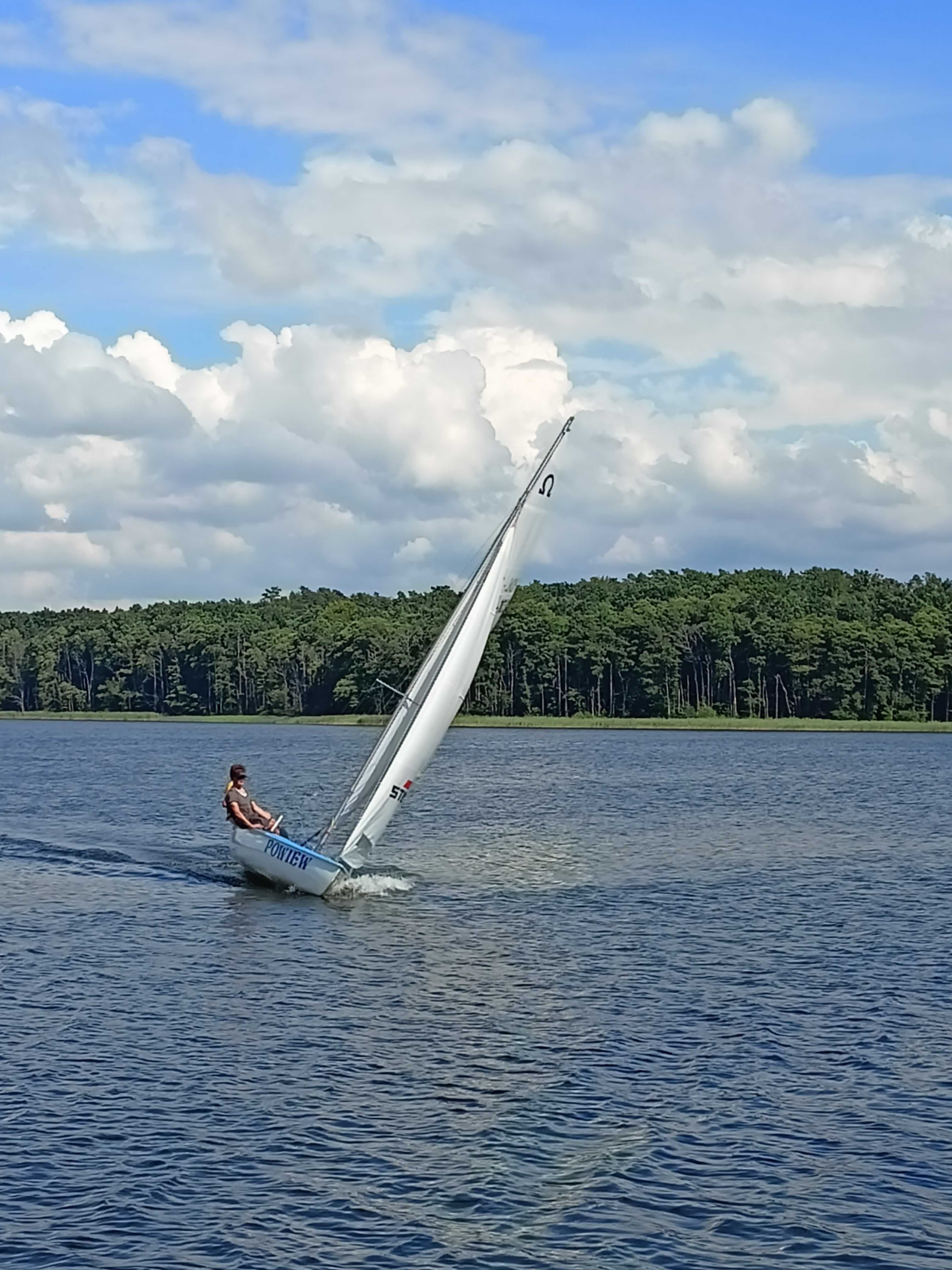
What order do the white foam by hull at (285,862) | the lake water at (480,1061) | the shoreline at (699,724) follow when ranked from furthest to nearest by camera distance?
the shoreline at (699,724), the white foam by hull at (285,862), the lake water at (480,1061)

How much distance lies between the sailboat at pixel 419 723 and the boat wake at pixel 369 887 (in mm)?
310

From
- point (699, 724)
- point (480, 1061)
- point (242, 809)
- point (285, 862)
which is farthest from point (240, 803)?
point (699, 724)

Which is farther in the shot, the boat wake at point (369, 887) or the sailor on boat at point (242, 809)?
the sailor on boat at point (242, 809)

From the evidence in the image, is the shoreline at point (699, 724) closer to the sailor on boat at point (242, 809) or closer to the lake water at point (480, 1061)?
the lake water at point (480, 1061)

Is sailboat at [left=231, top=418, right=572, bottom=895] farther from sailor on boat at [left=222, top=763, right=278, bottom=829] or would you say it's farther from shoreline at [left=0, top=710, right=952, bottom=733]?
shoreline at [left=0, top=710, right=952, bottom=733]

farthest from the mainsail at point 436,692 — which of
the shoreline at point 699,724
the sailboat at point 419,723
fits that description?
the shoreline at point 699,724

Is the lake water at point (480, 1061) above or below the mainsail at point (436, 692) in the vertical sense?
below

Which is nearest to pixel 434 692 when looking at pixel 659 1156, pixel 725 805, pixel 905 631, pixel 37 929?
pixel 37 929

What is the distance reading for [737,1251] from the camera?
1769 cm

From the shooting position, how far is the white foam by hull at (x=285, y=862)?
41.6 metres

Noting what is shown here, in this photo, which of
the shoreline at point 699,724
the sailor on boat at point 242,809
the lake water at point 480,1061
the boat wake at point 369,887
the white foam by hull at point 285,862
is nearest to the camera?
the lake water at point 480,1061

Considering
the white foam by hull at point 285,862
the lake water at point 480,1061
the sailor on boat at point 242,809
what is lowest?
the lake water at point 480,1061

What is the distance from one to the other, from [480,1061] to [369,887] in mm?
18424

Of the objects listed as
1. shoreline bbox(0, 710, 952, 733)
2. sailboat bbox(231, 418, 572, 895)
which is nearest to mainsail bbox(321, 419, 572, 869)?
sailboat bbox(231, 418, 572, 895)
